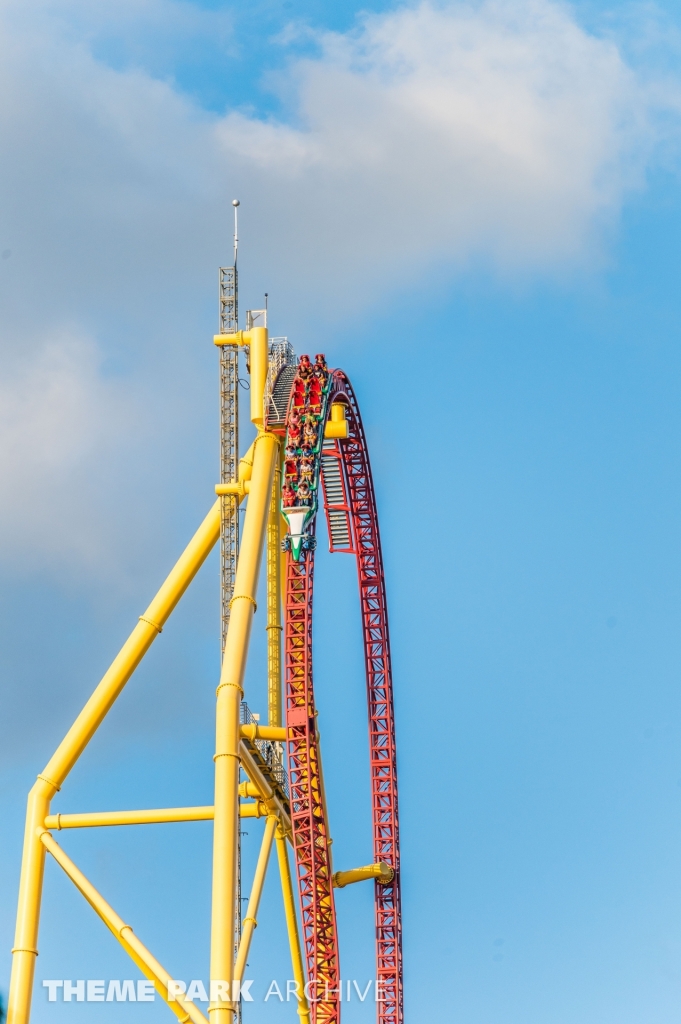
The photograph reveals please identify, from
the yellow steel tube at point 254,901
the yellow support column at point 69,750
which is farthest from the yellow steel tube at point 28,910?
the yellow steel tube at point 254,901

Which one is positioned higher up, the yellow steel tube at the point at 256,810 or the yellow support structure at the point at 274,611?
the yellow support structure at the point at 274,611

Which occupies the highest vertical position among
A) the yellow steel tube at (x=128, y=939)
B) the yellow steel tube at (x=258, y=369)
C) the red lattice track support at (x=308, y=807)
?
the yellow steel tube at (x=258, y=369)

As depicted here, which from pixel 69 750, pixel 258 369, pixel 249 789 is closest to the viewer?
pixel 69 750

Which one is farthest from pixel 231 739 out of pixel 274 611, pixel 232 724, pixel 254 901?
pixel 274 611

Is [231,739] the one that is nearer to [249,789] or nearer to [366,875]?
[249,789]

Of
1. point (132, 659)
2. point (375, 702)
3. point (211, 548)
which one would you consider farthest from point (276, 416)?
point (375, 702)

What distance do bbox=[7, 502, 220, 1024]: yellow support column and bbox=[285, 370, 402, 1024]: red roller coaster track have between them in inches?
98.1

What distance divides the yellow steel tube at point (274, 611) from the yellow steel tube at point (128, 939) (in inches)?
290

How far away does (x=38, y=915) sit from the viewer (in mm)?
43375

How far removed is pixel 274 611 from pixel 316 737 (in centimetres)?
399

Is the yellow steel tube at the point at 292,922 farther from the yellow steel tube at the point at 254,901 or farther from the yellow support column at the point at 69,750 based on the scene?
the yellow support column at the point at 69,750

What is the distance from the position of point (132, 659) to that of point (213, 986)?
9.80 meters

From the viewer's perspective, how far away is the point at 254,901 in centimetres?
4478

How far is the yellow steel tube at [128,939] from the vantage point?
4156 cm
